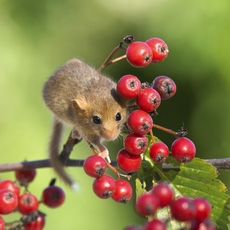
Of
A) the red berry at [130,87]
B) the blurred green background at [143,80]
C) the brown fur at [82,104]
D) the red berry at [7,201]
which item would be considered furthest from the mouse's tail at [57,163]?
the blurred green background at [143,80]

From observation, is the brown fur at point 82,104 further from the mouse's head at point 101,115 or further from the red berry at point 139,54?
the red berry at point 139,54

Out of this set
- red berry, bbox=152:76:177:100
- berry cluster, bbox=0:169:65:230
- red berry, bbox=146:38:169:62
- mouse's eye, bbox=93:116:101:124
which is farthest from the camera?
mouse's eye, bbox=93:116:101:124

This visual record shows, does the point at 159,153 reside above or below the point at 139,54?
below

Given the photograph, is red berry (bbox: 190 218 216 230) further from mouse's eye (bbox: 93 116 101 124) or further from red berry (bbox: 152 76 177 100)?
mouse's eye (bbox: 93 116 101 124)

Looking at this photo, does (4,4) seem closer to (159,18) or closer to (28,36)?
(28,36)

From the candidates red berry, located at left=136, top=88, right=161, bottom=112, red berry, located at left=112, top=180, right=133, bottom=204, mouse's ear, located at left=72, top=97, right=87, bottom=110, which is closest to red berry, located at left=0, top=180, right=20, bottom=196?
red berry, located at left=112, top=180, right=133, bottom=204

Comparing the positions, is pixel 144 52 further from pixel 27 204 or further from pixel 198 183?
pixel 27 204

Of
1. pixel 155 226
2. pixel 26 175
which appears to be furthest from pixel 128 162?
pixel 155 226

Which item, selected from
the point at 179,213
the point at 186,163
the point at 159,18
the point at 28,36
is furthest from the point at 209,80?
the point at 179,213
